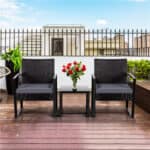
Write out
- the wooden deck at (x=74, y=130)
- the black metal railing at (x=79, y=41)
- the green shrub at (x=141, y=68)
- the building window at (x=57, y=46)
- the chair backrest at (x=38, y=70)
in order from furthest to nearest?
the building window at (x=57, y=46) < the black metal railing at (x=79, y=41) < the green shrub at (x=141, y=68) < the chair backrest at (x=38, y=70) < the wooden deck at (x=74, y=130)

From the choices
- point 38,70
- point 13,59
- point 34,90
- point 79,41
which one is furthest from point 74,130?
point 79,41

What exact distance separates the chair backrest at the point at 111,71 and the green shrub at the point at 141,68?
2017mm

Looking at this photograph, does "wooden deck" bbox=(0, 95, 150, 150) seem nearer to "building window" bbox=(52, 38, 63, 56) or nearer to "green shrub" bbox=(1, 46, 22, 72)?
"green shrub" bbox=(1, 46, 22, 72)

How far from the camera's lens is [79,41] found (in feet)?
26.5

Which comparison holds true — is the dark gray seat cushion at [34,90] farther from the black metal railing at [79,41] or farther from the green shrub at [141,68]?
the black metal railing at [79,41]

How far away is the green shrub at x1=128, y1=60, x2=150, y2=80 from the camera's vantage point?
7113mm

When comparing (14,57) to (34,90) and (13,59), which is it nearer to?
(13,59)

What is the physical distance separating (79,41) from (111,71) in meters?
3.12

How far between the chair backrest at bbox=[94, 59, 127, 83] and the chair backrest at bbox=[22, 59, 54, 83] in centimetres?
86

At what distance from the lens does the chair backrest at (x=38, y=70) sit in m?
5.12

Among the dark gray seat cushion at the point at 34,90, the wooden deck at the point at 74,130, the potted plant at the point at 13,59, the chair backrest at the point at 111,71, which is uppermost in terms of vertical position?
the potted plant at the point at 13,59

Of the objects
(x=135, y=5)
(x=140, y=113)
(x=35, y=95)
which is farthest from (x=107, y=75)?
(x=135, y=5)

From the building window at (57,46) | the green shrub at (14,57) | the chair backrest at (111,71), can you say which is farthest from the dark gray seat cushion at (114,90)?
the building window at (57,46)

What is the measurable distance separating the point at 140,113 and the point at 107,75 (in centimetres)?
93
